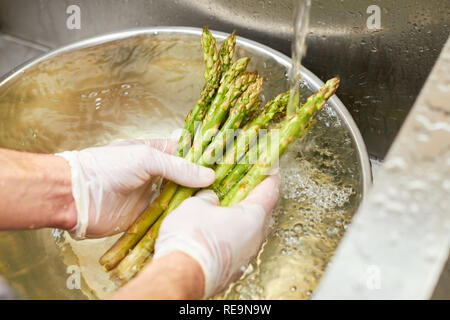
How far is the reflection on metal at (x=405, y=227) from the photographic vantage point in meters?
0.35

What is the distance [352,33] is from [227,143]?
1.39ft

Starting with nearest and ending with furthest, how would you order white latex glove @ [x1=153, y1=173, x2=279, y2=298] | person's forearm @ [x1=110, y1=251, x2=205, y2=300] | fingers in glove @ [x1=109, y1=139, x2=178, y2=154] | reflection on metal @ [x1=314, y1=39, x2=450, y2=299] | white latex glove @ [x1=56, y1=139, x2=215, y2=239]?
reflection on metal @ [x1=314, y1=39, x2=450, y2=299] → person's forearm @ [x1=110, y1=251, x2=205, y2=300] → white latex glove @ [x1=153, y1=173, x2=279, y2=298] → white latex glove @ [x1=56, y1=139, x2=215, y2=239] → fingers in glove @ [x1=109, y1=139, x2=178, y2=154]

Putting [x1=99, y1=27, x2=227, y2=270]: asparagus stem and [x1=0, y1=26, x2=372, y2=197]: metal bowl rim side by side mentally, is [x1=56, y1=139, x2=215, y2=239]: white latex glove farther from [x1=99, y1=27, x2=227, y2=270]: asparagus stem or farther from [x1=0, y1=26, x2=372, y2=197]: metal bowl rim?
[x1=0, y1=26, x2=372, y2=197]: metal bowl rim

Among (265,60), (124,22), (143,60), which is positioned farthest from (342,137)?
(124,22)

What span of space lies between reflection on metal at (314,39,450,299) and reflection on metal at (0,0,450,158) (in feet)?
1.94

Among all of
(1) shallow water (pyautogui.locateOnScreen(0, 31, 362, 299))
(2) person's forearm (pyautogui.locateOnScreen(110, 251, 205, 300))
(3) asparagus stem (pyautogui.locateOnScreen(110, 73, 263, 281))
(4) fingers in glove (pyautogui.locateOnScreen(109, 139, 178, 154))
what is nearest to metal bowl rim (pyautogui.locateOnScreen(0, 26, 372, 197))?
(1) shallow water (pyautogui.locateOnScreen(0, 31, 362, 299))

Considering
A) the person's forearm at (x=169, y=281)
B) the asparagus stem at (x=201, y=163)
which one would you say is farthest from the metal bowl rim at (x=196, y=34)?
the person's forearm at (x=169, y=281)

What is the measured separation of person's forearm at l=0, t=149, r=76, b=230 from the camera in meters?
0.71

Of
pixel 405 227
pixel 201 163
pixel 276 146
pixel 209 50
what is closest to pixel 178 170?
pixel 201 163

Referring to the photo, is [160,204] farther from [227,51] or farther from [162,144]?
[227,51]

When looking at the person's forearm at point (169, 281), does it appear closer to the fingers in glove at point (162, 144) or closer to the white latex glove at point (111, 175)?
the white latex glove at point (111, 175)
